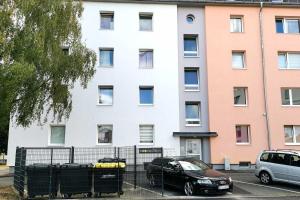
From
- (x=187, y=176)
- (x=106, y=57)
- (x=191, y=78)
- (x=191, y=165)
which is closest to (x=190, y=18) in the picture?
(x=191, y=78)

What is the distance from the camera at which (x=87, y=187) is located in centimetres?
1395

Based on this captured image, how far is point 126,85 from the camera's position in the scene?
26.5 meters

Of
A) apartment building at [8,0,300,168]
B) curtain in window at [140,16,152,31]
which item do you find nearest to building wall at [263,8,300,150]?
apartment building at [8,0,300,168]

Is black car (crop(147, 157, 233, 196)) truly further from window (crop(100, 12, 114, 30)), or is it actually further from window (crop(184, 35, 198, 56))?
window (crop(100, 12, 114, 30))

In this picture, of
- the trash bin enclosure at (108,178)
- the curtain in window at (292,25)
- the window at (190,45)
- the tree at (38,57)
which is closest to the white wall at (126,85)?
the window at (190,45)

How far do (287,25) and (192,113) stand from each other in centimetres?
1010

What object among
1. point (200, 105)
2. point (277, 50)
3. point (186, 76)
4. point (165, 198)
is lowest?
point (165, 198)

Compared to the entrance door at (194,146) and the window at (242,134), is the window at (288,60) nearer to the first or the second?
the window at (242,134)

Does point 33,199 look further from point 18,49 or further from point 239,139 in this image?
point 239,139

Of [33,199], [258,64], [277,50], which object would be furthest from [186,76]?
[33,199]

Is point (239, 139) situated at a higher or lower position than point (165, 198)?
higher

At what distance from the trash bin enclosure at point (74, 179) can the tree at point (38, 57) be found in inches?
138

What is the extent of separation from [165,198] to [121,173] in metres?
1.88

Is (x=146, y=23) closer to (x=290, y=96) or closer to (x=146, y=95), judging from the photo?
(x=146, y=95)
